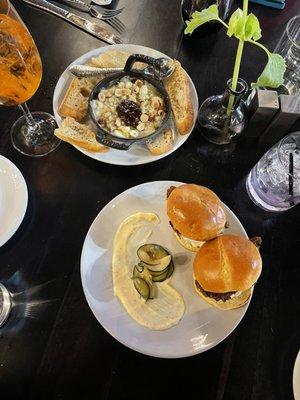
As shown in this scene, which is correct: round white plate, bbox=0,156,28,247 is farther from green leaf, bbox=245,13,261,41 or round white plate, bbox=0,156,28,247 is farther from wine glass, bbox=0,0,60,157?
green leaf, bbox=245,13,261,41

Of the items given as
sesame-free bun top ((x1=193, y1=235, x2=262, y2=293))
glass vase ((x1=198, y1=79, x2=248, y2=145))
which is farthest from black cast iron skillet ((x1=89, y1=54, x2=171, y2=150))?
sesame-free bun top ((x1=193, y1=235, x2=262, y2=293))

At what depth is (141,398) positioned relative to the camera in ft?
2.46

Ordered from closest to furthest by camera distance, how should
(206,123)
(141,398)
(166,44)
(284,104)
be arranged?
(141,398) → (284,104) → (206,123) → (166,44)

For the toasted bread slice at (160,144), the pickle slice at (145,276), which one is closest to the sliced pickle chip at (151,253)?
the pickle slice at (145,276)

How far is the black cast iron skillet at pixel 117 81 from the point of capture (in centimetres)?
89

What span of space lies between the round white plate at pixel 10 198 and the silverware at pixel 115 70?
12.8 inches

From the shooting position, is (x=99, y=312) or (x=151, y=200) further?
(x=151, y=200)

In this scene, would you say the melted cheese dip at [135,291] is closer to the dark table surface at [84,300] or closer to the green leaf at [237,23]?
the dark table surface at [84,300]

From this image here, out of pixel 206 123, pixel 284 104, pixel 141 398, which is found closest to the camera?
pixel 141 398

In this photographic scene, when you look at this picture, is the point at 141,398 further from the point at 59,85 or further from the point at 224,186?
the point at 59,85

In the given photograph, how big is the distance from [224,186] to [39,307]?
557 millimetres

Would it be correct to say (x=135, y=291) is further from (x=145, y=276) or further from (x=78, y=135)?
(x=78, y=135)

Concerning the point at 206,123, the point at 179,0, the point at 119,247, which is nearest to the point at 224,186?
the point at 206,123

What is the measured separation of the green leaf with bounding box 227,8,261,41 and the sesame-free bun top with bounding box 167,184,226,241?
0.33 m
